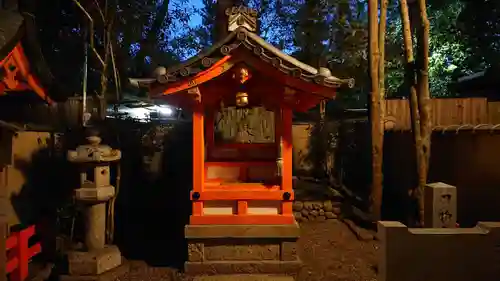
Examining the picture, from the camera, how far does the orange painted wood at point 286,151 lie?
7.22 meters

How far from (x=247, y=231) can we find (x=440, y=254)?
326 cm

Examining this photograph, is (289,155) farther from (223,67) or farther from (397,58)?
(397,58)

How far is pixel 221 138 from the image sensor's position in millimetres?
13203

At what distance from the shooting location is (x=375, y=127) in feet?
33.7

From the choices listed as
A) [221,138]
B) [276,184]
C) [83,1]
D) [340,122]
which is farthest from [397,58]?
[83,1]

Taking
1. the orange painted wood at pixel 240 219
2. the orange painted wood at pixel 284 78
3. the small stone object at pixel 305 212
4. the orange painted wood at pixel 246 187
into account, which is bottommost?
the small stone object at pixel 305 212

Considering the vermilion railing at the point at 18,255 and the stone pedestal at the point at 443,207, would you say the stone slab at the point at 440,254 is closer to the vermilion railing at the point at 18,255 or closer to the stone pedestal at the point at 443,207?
the stone pedestal at the point at 443,207

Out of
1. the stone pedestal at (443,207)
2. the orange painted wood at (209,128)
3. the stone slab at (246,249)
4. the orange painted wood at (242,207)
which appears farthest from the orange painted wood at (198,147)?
the stone pedestal at (443,207)

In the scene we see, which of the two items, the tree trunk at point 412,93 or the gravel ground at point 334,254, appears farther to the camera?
the tree trunk at point 412,93

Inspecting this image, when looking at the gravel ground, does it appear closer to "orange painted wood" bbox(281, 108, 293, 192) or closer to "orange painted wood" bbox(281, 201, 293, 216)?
"orange painted wood" bbox(281, 201, 293, 216)

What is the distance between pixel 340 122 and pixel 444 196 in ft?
26.3

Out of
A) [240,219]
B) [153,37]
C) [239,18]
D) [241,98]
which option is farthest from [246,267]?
[153,37]

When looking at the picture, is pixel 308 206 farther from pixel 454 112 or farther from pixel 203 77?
pixel 454 112

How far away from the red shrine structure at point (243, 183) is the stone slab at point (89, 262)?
5.49ft
